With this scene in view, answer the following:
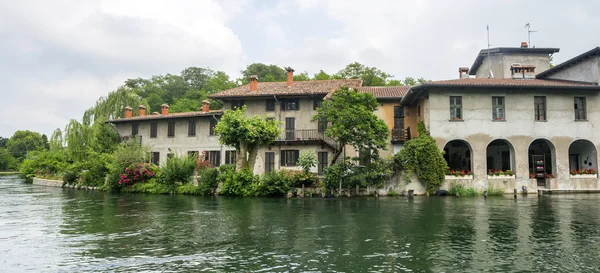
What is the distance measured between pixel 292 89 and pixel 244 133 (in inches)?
297

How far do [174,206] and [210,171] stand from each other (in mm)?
6740

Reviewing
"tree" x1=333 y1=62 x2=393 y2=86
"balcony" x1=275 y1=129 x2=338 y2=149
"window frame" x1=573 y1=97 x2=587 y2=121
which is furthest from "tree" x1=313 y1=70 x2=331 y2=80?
"window frame" x1=573 y1=97 x2=587 y2=121

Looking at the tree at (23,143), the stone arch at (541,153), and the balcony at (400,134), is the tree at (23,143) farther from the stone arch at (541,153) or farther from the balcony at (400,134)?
the stone arch at (541,153)

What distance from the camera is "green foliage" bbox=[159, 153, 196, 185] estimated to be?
2920 centimetres

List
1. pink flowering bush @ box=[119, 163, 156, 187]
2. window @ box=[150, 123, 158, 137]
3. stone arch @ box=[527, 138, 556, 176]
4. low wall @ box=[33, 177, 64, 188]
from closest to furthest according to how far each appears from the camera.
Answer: stone arch @ box=[527, 138, 556, 176]
pink flowering bush @ box=[119, 163, 156, 187]
window @ box=[150, 123, 158, 137]
low wall @ box=[33, 177, 64, 188]

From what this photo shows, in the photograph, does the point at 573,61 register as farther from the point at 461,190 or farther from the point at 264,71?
the point at 264,71

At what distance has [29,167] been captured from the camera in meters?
46.0

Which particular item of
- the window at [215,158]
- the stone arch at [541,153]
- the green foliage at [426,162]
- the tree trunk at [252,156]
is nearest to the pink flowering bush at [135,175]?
the window at [215,158]

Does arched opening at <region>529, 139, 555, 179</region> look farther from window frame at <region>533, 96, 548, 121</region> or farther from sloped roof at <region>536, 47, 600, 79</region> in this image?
sloped roof at <region>536, 47, 600, 79</region>

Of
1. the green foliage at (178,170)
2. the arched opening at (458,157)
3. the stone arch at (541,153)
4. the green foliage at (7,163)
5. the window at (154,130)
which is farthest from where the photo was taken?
the green foliage at (7,163)

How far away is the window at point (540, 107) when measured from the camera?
2614 cm

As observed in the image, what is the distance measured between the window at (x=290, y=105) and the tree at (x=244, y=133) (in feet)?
12.7

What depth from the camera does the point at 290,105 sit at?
31.8 metres

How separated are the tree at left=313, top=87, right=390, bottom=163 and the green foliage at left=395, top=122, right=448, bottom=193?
1.74m
